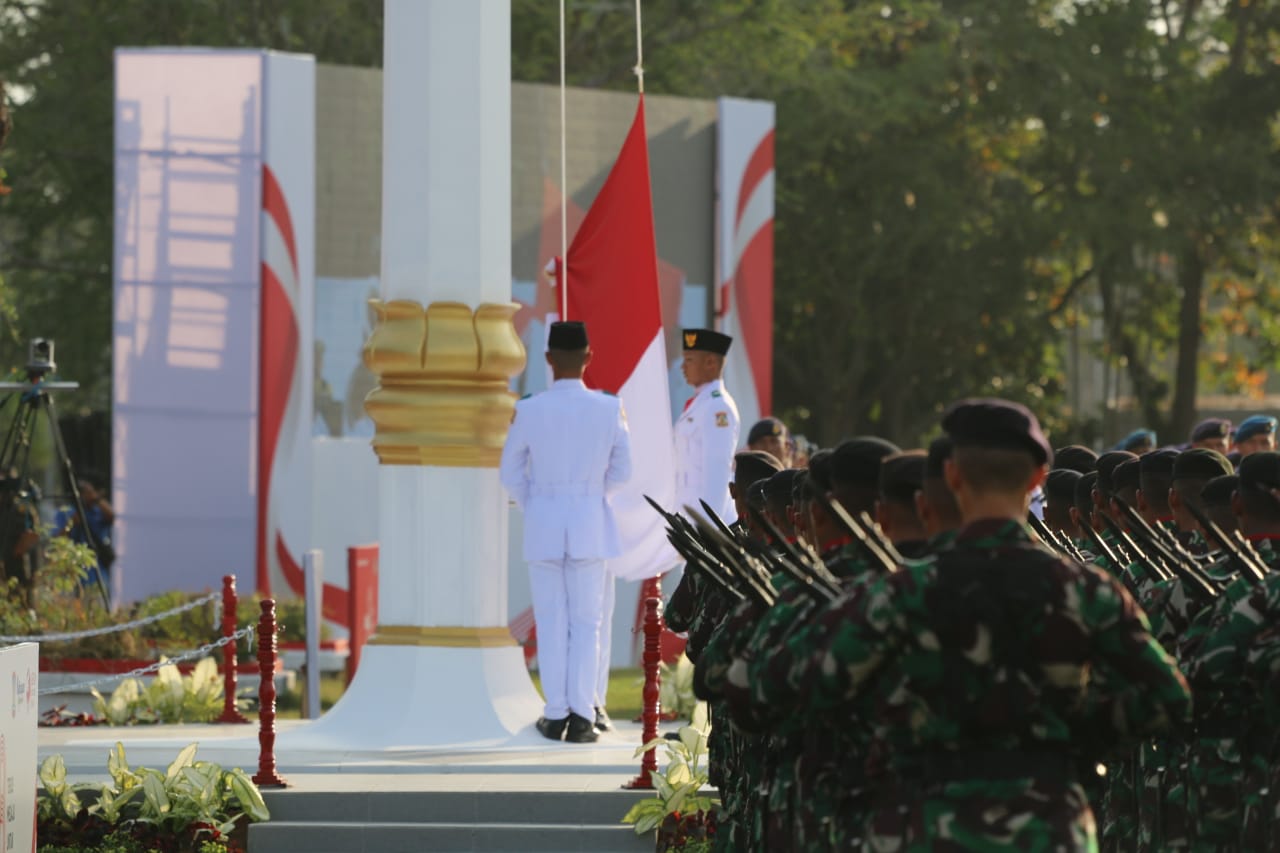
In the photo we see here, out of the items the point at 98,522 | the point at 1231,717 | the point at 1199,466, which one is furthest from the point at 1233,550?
the point at 98,522

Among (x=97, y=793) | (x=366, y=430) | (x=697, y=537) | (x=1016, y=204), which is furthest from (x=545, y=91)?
(x=697, y=537)

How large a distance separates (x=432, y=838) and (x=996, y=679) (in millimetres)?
6451

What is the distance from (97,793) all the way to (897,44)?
2413 centimetres

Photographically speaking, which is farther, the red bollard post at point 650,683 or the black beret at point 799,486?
the red bollard post at point 650,683

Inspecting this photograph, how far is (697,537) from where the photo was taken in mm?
6973

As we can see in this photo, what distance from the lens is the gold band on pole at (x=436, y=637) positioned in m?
12.8

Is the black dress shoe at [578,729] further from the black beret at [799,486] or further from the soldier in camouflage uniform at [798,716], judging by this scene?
the soldier in camouflage uniform at [798,716]

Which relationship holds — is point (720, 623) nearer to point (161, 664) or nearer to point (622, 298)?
point (622, 298)

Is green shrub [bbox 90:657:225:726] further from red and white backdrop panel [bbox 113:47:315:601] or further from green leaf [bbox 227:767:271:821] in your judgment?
red and white backdrop panel [bbox 113:47:315:601]

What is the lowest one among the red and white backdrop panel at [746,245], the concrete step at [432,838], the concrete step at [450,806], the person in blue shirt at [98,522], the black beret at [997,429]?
the concrete step at [432,838]

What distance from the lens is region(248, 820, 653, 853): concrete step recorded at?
10.9 meters

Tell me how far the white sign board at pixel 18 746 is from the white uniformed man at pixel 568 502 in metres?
3.80

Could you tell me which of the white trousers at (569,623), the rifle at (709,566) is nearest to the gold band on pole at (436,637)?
the white trousers at (569,623)

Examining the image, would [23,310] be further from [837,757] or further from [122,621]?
[837,757]
